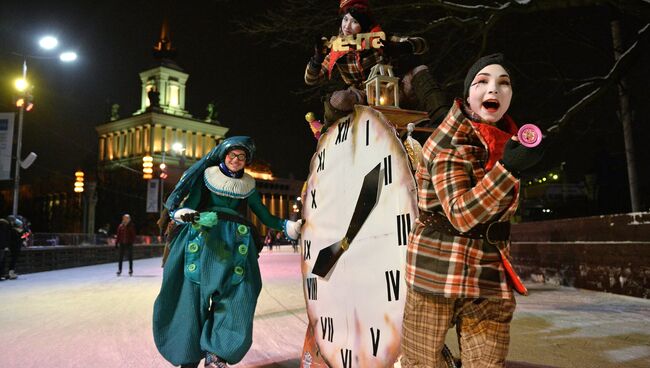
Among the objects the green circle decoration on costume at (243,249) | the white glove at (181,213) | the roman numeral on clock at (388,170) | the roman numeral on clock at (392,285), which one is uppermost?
the roman numeral on clock at (388,170)

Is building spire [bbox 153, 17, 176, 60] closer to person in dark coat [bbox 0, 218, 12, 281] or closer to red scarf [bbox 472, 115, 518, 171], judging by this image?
person in dark coat [bbox 0, 218, 12, 281]

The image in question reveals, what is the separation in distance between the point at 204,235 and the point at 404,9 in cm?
644

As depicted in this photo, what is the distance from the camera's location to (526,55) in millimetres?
10188

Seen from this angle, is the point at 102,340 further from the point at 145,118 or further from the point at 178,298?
the point at 145,118

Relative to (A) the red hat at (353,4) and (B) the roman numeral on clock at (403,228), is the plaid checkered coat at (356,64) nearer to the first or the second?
(A) the red hat at (353,4)

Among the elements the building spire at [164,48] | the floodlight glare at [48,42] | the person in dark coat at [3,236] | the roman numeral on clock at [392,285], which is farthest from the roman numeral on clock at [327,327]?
the building spire at [164,48]

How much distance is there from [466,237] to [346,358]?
92 cm

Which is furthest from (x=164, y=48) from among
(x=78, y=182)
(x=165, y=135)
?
(x=78, y=182)

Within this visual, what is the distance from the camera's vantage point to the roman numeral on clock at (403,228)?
80.0 inches

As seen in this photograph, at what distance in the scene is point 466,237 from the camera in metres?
1.86

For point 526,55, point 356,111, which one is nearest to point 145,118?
point 526,55

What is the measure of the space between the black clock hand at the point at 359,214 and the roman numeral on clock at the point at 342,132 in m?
0.36

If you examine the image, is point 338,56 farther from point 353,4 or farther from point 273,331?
point 273,331

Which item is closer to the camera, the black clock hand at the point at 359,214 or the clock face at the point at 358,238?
the clock face at the point at 358,238
